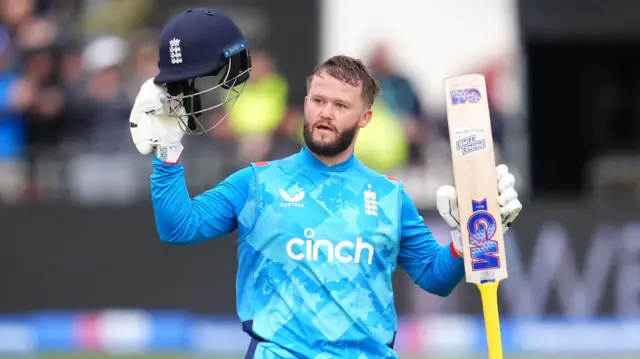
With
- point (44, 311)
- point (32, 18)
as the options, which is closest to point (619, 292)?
point (44, 311)

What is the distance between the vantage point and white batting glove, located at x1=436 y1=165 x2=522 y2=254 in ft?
14.6

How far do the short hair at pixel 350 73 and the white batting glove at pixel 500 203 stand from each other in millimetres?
431

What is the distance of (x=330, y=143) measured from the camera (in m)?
4.48

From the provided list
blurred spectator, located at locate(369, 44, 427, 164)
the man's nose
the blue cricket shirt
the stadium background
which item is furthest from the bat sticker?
blurred spectator, located at locate(369, 44, 427, 164)

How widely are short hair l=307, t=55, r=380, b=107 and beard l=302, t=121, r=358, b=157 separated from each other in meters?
0.15

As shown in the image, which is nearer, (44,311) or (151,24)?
(44,311)

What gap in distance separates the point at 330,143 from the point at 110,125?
649 centimetres

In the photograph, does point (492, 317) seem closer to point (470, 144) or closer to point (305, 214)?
point (470, 144)

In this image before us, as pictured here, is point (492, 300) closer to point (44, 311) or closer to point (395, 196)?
point (395, 196)

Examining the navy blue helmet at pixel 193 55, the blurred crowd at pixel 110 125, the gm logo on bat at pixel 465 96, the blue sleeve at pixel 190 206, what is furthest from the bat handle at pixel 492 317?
the blurred crowd at pixel 110 125

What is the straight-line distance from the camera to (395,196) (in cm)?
462

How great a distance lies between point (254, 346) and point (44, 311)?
22.4 feet

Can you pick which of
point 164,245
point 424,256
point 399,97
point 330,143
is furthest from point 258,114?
point 330,143

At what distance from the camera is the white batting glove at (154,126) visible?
4.26 meters
